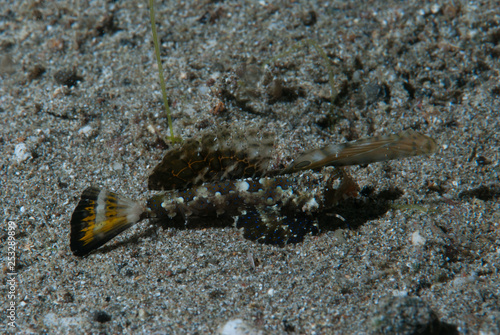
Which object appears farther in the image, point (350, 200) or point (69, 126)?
point (69, 126)

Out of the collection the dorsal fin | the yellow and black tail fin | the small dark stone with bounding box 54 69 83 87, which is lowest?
the yellow and black tail fin

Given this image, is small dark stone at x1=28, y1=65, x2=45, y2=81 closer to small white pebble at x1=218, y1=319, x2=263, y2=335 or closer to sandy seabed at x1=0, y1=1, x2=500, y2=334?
sandy seabed at x1=0, y1=1, x2=500, y2=334

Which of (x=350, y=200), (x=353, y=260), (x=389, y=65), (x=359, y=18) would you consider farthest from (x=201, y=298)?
(x=359, y=18)

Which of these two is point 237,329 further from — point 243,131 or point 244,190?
point 243,131

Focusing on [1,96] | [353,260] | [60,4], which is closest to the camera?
[353,260]

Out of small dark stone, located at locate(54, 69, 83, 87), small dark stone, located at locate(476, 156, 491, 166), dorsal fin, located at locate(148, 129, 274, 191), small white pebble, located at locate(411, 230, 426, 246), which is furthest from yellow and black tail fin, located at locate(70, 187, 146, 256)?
small dark stone, located at locate(476, 156, 491, 166)

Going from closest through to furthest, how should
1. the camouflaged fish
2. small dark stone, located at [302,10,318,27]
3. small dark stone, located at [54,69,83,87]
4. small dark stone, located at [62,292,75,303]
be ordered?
1. small dark stone, located at [62,292,75,303]
2. the camouflaged fish
3. small dark stone, located at [54,69,83,87]
4. small dark stone, located at [302,10,318,27]

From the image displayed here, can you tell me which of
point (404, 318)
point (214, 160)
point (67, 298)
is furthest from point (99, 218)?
point (404, 318)

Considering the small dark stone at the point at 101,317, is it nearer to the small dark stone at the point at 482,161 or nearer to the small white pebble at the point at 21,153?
the small white pebble at the point at 21,153

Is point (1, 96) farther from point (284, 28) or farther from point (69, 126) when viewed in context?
point (284, 28)
